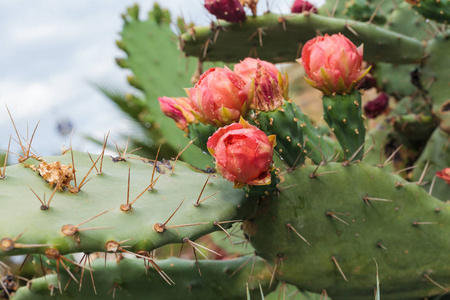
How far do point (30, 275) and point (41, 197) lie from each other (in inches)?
125

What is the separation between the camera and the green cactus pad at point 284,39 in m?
1.57

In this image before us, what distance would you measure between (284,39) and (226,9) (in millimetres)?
243

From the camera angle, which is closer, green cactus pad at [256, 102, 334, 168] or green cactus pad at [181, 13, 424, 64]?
green cactus pad at [256, 102, 334, 168]

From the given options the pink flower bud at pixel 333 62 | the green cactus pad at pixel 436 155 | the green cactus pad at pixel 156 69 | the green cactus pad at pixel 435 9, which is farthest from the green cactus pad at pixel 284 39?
the green cactus pad at pixel 156 69

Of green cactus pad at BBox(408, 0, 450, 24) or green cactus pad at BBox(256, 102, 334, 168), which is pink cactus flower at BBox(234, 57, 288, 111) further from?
green cactus pad at BBox(408, 0, 450, 24)

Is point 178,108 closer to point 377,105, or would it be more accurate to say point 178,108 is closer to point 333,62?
point 333,62

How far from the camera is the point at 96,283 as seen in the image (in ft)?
3.87

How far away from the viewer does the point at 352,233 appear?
46.1 inches

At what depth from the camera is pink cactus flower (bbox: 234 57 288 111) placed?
1023 millimetres

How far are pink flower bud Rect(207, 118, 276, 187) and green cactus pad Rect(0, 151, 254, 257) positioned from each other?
8 centimetres

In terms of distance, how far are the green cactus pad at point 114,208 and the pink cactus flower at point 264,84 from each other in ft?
0.66

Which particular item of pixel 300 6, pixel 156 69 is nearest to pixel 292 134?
pixel 300 6

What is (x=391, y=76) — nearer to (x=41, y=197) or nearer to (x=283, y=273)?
(x=283, y=273)

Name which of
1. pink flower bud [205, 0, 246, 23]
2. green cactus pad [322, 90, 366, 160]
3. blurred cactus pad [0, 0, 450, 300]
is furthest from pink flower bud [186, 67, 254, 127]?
pink flower bud [205, 0, 246, 23]
